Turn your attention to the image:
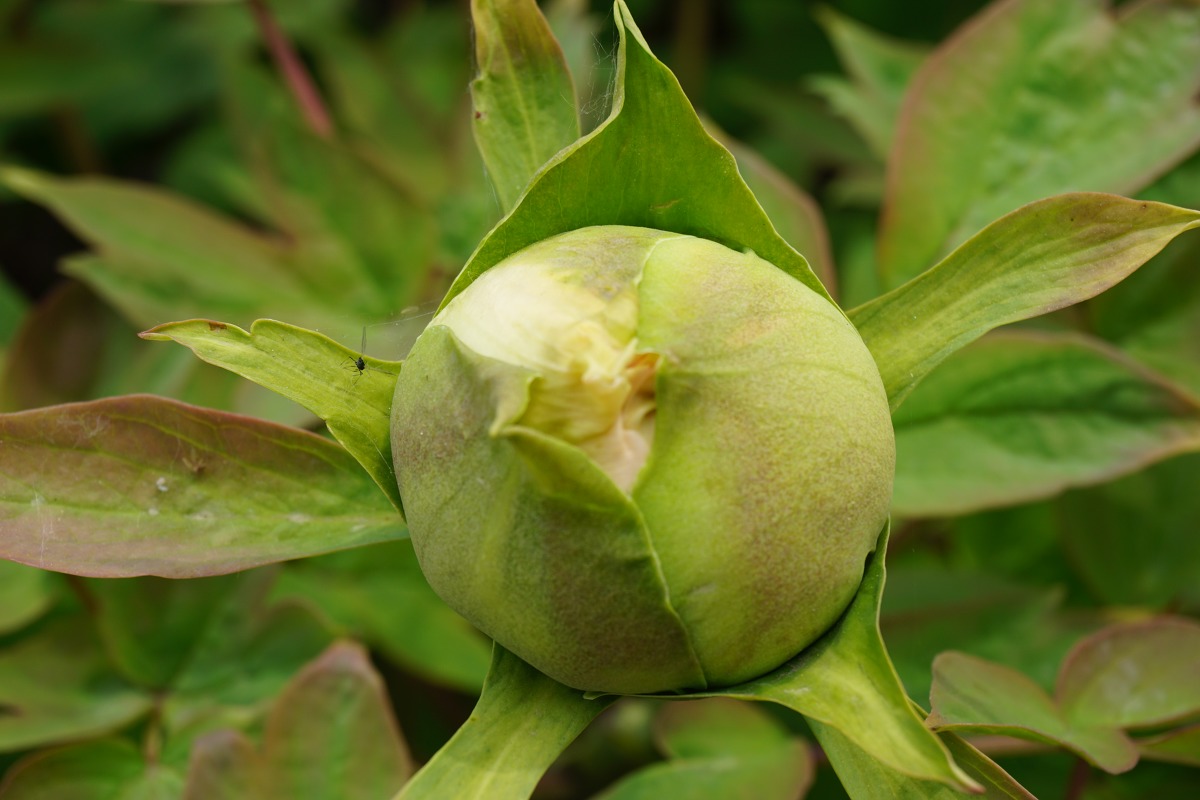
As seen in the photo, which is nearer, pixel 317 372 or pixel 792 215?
pixel 317 372

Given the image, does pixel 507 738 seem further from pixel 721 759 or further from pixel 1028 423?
pixel 1028 423

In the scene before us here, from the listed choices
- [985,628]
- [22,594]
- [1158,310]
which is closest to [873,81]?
[1158,310]

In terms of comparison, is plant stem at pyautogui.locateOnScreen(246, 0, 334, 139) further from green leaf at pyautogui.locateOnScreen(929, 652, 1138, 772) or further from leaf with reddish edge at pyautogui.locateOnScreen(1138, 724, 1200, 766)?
leaf with reddish edge at pyautogui.locateOnScreen(1138, 724, 1200, 766)

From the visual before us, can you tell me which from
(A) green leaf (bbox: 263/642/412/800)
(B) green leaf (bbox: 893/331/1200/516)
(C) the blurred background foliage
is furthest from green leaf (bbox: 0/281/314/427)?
(B) green leaf (bbox: 893/331/1200/516)

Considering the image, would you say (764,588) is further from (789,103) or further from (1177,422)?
(789,103)

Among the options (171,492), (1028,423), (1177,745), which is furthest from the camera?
(1028,423)

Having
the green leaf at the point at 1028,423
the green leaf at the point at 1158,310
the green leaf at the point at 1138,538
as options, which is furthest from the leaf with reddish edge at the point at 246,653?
the green leaf at the point at 1158,310
